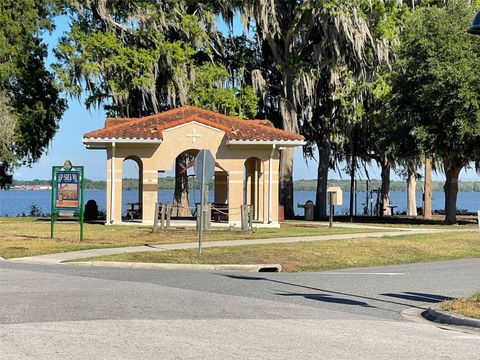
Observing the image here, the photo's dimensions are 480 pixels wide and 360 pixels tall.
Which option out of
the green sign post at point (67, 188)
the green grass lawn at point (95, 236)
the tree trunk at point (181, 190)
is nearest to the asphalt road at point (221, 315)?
the green grass lawn at point (95, 236)

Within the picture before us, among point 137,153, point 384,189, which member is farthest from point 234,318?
point 384,189

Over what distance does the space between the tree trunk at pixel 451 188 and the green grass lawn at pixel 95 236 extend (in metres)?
8.92

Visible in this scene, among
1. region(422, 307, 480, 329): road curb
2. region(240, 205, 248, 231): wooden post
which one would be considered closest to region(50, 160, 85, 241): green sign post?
region(240, 205, 248, 231): wooden post

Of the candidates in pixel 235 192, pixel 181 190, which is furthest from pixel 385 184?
pixel 235 192

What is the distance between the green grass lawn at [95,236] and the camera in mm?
24603

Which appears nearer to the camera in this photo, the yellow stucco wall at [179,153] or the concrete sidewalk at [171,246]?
the concrete sidewalk at [171,246]

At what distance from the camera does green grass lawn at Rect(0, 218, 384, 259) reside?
24.6 meters

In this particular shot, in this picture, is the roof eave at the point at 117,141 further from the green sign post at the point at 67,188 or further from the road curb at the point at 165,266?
the road curb at the point at 165,266

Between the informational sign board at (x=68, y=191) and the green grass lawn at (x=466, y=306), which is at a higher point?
the informational sign board at (x=68, y=191)

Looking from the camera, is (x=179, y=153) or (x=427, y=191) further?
(x=427, y=191)

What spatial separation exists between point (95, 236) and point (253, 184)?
1457cm

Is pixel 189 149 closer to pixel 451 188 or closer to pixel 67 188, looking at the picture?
pixel 67 188

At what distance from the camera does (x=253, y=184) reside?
140 ft

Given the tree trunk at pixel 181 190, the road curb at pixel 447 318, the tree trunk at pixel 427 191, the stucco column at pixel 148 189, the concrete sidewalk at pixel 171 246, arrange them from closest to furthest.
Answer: the road curb at pixel 447 318
the concrete sidewalk at pixel 171 246
the stucco column at pixel 148 189
the tree trunk at pixel 181 190
the tree trunk at pixel 427 191
